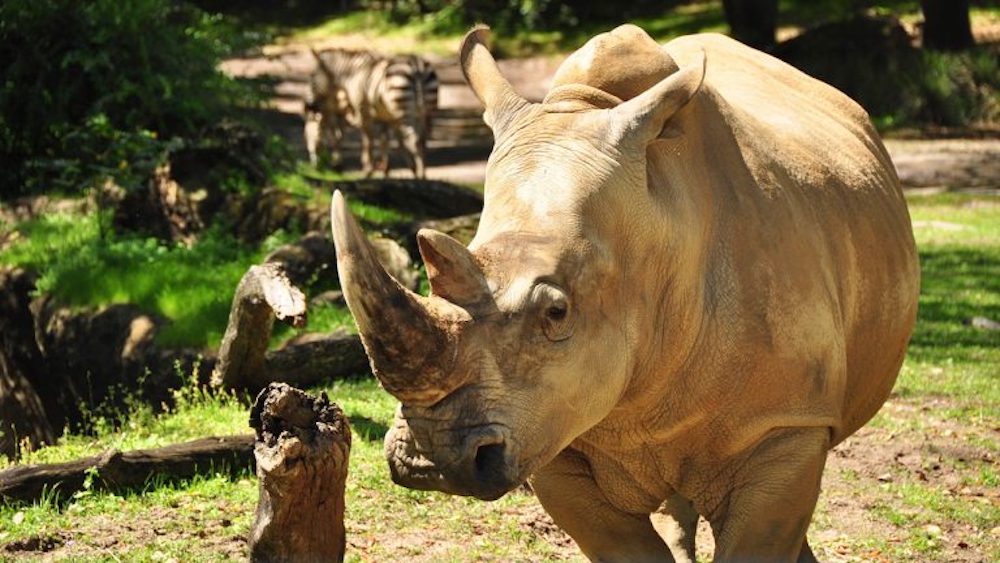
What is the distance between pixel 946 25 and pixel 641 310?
23.7 m

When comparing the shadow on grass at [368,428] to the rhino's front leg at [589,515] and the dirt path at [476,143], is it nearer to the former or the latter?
the rhino's front leg at [589,515]

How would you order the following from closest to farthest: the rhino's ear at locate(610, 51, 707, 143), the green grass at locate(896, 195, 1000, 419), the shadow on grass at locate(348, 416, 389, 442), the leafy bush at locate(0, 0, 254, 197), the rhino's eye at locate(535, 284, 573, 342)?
the rhino's eye at locate(535, 284, 573, 342) < the rhino's ear at locate(610, 51, 707, 143) < the shadow on grass at locate(348, 416, 389, 442) < the green grass at locate(896, 195, 1000, 419) < the leafy bush at locate(0, 0, 254, 197)

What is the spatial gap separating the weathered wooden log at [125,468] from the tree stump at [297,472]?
7.49 ft

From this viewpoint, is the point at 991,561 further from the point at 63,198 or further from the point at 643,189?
the point at 63,198

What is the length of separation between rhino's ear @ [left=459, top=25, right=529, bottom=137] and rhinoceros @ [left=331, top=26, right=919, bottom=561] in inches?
0.4

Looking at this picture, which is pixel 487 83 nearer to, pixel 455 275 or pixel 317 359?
pixel 455 275

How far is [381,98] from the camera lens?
70.6ft

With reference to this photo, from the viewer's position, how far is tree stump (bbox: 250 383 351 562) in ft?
17.4

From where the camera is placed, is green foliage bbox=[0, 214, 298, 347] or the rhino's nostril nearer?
the rhino's nostril

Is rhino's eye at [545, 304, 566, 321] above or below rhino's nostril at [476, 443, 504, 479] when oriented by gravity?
above

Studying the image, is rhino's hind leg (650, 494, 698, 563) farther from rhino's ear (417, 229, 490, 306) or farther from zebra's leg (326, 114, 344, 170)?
zebra's leg (326, 114, 344, 170)

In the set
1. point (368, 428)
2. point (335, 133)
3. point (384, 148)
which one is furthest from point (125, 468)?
point (335, 133)

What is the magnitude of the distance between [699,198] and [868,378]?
1.46 meters

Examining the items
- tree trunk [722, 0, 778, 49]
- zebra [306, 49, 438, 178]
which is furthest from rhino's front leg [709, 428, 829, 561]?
tree trunk [722, 0, 778, 49]
